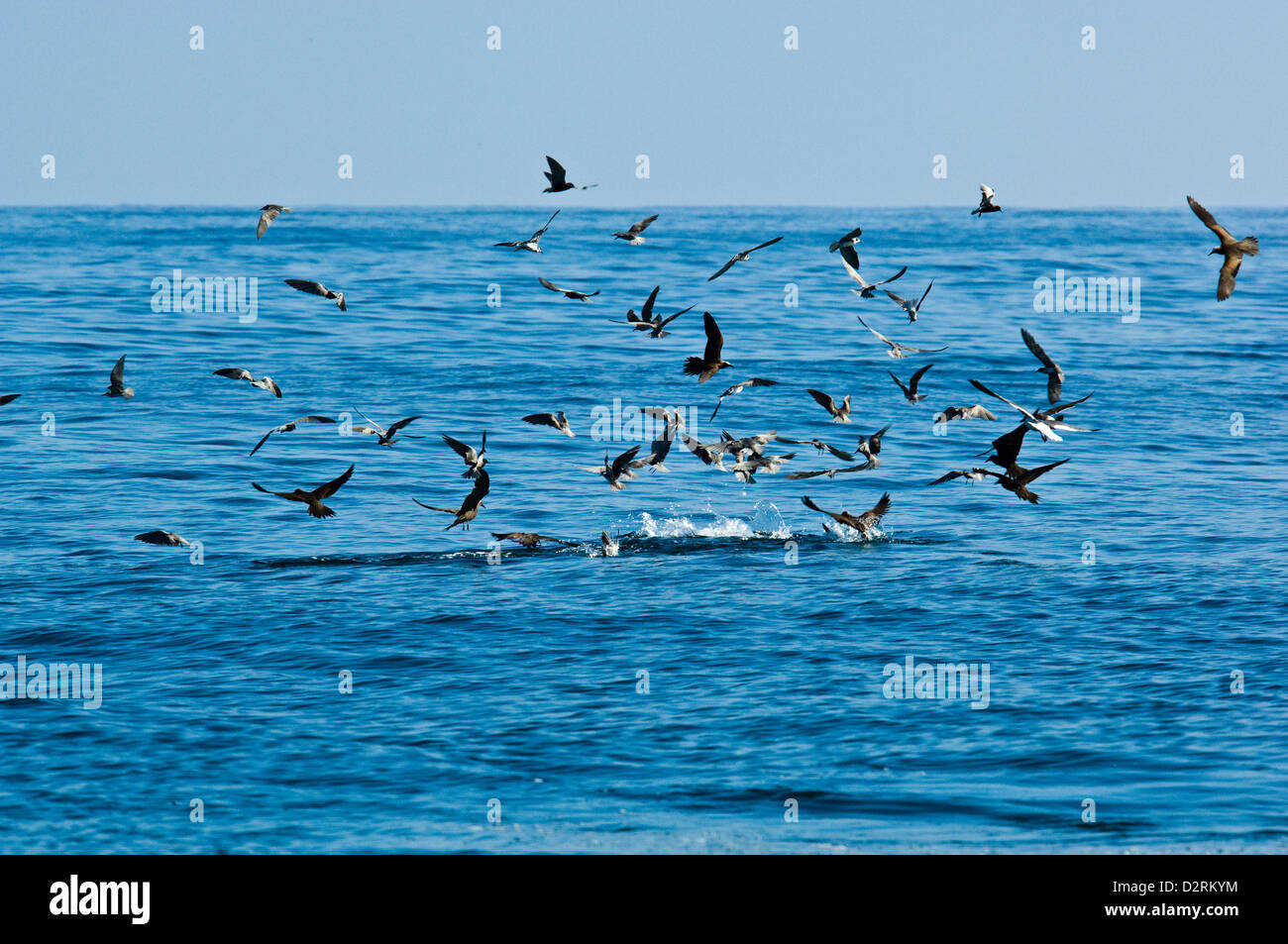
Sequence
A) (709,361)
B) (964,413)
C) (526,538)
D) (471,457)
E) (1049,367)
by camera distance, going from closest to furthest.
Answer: (471,457), (1049,367), (709,361), (964,413), (526,538)

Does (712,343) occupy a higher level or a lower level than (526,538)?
higher

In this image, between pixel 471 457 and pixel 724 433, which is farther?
pixel 724 433

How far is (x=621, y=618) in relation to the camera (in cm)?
1538

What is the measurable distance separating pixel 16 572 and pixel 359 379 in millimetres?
15823

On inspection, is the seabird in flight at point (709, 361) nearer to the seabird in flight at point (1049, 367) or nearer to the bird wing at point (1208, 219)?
the seabird in flight at point (1049, 367)

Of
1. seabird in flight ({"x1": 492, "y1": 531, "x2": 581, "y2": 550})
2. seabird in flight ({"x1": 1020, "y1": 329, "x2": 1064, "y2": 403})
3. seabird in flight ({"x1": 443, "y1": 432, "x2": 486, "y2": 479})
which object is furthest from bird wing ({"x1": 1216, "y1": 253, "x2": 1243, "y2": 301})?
seabird in flight ({"x1": 492, "y1": 531, "x2": 581, "y2": 550})

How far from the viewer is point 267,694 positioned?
12.9 metres

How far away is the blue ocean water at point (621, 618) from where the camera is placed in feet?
34.1

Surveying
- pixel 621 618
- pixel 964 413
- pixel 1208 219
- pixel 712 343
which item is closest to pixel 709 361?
pixel 712 343

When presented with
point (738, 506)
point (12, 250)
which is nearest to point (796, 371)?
point (738, 506)

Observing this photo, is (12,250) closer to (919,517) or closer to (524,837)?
(919,517)

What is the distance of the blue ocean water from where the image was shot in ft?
34.1

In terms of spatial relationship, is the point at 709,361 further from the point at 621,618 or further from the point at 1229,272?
the point at 1229,272

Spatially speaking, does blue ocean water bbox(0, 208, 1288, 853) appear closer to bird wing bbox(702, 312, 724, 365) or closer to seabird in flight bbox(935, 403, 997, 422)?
seabird in flight bbox(935, 403, 997, 422)
